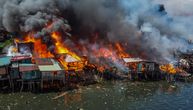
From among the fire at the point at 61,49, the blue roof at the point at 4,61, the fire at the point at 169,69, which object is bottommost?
the fire at the point at 169,69

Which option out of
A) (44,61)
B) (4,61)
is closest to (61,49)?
(44,61)

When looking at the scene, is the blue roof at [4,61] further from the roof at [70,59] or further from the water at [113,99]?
the roof at [70,59]

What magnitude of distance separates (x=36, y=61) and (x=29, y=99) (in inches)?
320

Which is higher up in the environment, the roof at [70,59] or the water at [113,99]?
the roof at [70,59]

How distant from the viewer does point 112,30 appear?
199 feet

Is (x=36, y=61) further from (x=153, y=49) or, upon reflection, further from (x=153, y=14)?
(x=153, y=14)

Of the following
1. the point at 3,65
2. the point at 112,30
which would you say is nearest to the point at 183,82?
the point at 112,30

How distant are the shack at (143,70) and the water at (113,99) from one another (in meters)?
2.32

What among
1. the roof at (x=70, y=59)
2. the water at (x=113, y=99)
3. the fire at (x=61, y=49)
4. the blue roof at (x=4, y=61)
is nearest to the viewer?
the water at (x=113, y=99)

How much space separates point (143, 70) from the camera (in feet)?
153

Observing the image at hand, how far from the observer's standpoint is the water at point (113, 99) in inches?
1373

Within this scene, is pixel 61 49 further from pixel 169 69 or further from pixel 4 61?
pixel 169 69

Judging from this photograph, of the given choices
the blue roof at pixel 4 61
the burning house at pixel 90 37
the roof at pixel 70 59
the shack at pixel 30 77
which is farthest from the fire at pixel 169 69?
the blue roof at pixel 4 61

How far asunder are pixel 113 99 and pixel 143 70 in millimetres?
10200
